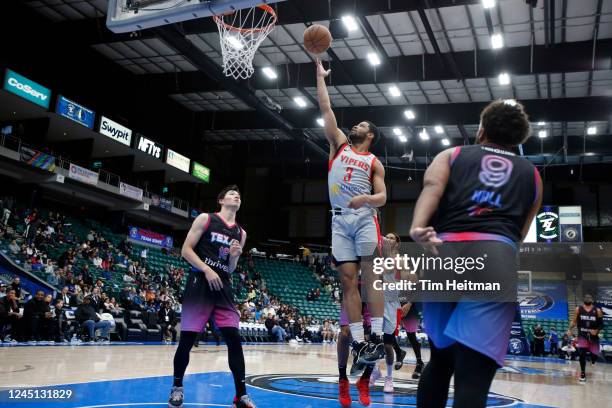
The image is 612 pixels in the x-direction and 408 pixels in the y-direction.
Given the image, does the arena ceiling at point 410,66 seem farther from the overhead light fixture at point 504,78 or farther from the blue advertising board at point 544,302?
the blue advertising board at point 544,302

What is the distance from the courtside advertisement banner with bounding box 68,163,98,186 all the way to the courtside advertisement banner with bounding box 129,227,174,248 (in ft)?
12.9

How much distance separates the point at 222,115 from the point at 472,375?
987 inches

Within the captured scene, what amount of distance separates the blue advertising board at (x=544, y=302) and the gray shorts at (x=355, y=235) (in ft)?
71.5

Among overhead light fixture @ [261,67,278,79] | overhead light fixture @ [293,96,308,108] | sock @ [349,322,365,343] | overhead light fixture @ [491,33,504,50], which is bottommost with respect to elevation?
sock @ [349,322,365,343]

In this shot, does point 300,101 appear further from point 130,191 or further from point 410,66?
point 130,191

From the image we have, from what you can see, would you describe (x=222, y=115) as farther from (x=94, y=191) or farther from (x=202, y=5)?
(x=202, y=5)

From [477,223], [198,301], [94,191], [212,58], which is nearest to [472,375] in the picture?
[477,223]

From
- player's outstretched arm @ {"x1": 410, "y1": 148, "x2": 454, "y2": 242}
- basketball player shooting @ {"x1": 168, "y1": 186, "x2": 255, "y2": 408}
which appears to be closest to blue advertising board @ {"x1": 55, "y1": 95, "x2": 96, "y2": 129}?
basketball player shooting @ {"x1": 168, "y1": 186, "x2": 255, "y2": 408}

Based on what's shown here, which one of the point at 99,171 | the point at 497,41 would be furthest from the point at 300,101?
the point at 99,171

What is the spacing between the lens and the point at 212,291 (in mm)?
4285

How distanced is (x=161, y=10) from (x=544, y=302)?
23.1 metres

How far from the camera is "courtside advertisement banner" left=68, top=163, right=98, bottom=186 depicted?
2167 cm

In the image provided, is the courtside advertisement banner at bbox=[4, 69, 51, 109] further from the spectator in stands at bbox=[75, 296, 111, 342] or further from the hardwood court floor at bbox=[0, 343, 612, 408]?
the hardwood court floor at bbox=[0, 343, 612, 408]

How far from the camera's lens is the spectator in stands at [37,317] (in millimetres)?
12273
